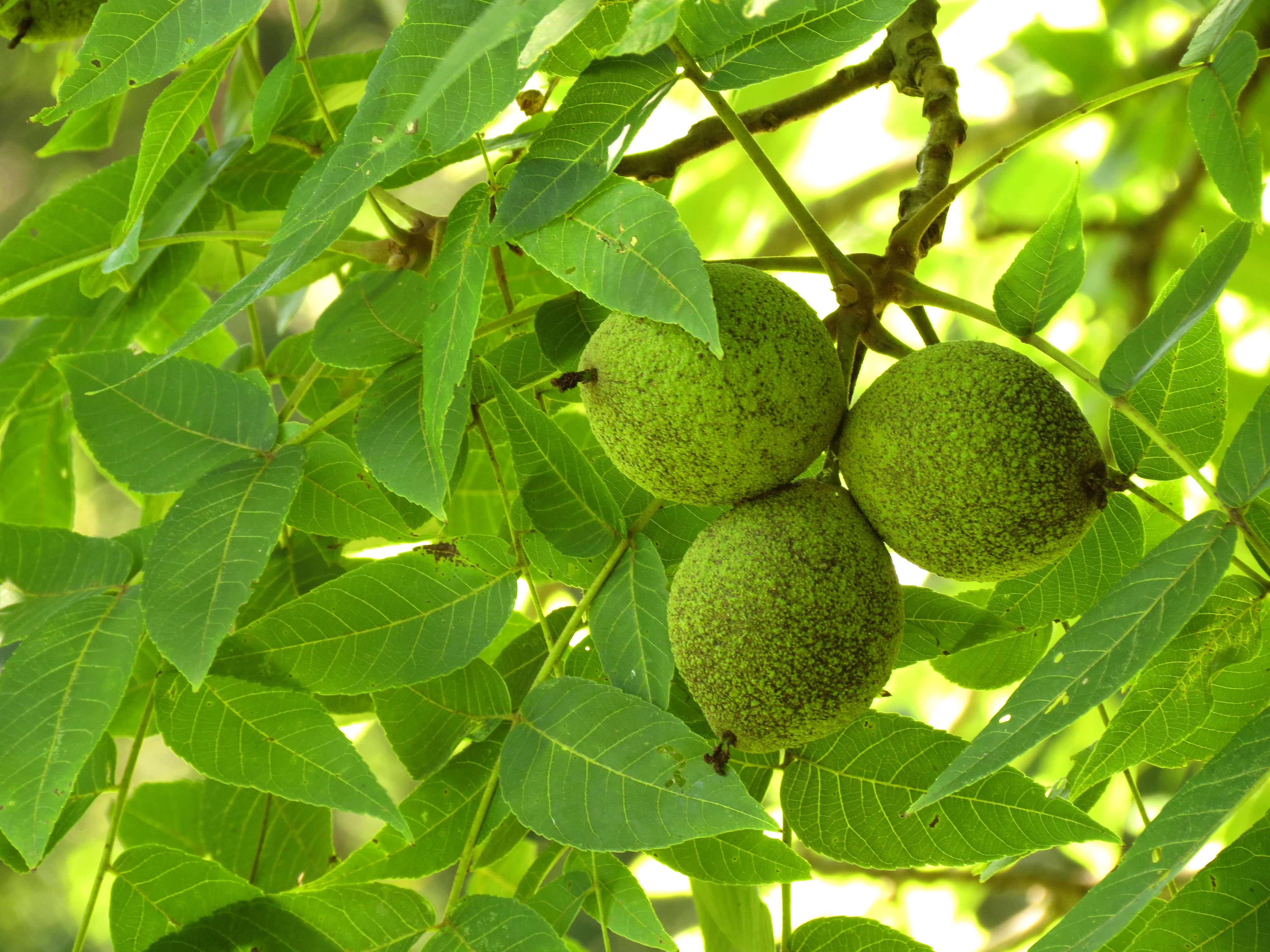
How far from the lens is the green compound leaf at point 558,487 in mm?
1083

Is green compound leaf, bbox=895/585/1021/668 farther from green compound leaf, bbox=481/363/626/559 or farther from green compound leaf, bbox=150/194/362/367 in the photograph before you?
green compound leaf, bbox=150/194/362/367

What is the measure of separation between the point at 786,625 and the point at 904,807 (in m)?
0.24

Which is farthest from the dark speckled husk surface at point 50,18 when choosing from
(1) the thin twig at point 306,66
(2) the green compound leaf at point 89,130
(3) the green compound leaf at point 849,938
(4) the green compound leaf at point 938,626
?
(3) the green compound leaf at point 849,938

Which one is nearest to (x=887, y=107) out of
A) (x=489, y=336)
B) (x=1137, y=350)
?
Answer: (x=489, y=336)

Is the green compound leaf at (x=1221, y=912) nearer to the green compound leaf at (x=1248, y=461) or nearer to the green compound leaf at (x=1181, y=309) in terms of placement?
the green compound leaf at (x=1248, y=461)

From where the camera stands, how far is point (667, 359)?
94cm

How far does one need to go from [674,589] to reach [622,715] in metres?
0.12

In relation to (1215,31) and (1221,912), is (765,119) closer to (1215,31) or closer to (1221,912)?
(1215,31)

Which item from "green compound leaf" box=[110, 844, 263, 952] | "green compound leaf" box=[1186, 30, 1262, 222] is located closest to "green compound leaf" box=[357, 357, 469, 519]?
"green compound leaf" box=[110, 844, 263, 952]

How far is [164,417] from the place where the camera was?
1168mm

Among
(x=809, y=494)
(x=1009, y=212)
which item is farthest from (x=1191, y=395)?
(x=1009, y=212)

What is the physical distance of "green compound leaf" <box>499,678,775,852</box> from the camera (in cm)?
87

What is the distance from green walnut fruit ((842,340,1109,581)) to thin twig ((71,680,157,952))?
30.3 inches

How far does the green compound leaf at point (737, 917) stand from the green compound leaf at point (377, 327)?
63 centimetres
